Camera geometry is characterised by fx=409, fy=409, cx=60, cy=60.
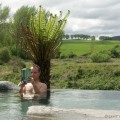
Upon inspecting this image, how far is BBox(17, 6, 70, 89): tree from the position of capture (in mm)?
14539

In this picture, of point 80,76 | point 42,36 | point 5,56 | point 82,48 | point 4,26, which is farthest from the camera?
point 82,48

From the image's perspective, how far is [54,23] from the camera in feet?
48.4

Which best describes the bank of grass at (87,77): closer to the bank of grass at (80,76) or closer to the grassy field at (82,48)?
the bank of grass at (80,76)

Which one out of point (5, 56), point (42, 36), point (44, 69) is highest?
point (42, 36)

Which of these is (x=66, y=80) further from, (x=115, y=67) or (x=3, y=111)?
(x=3, y=111)

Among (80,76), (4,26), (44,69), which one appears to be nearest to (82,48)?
(4,26)

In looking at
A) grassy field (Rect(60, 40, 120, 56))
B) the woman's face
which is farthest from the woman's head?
grassy field (Rect(60, 40, 120, 56))

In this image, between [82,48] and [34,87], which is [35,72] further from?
[82,48]

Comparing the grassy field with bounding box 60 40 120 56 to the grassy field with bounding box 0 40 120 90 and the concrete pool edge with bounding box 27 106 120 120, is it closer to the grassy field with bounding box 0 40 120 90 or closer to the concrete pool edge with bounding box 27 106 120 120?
the grassy field with bounding box 0 40 120 90

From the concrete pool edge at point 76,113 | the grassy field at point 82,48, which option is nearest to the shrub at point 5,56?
the grassy field at point 82,48

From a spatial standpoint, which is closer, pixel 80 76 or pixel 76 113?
pixel 76 113

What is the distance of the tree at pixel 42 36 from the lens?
14539mm

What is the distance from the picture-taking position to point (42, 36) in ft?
48.1

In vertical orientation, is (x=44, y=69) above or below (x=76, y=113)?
above
